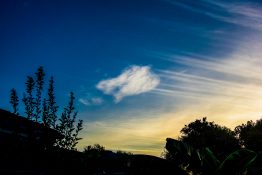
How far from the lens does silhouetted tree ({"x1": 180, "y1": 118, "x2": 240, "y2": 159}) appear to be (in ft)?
193

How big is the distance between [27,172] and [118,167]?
4.86m

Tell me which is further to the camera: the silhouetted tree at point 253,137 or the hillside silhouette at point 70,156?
the silhouetted tree at point 253,137

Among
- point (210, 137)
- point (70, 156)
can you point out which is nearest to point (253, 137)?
point (210, 137)

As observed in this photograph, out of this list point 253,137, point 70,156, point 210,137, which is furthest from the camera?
point 210,137

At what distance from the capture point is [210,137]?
6053 cm

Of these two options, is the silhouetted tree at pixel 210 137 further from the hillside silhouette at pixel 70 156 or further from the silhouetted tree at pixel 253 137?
the hillside silhouette at pixel 70 156

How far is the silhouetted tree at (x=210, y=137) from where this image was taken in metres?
58.7

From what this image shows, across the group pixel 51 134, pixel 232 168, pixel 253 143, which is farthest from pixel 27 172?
pixel 253 143

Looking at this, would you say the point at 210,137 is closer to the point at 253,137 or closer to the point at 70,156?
the point at 253,137

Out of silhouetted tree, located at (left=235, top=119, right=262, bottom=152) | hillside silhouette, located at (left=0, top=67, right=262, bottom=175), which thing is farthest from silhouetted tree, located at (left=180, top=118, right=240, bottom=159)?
hillside silhouette, located at (left=0, top=67, right=262, bottom=175)

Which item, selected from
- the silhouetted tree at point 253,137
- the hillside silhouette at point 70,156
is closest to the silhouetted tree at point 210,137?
the silhouetted tree at point 253,137

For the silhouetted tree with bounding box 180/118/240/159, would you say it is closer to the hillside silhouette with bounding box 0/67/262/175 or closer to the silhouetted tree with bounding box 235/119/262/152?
the silhouetted tree with bounding box 235/119/262/152

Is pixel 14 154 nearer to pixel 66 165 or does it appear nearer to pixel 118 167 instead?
pixel 66 165

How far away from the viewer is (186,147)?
1394cm
